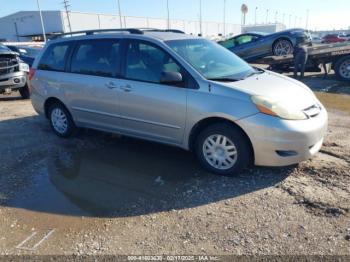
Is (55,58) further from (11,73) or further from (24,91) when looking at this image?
(24,91)

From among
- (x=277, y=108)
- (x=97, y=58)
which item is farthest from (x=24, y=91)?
(x=277, y=108)

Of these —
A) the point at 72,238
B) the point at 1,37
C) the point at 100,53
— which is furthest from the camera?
the point at 1,37

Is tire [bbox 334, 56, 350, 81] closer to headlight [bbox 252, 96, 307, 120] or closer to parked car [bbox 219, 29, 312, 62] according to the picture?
parked car [bbox 219, 29, 312, 62]

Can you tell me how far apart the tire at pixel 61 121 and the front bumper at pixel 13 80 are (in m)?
4.29

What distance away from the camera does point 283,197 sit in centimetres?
391

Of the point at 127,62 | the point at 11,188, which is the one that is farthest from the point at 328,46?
the point at 11,188

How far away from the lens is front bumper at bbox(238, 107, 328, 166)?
401cm

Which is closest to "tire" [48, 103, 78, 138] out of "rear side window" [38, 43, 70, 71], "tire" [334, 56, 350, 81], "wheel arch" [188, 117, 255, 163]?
"rear side window" [38, 43, 70, 71]

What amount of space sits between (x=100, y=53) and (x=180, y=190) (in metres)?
2.57

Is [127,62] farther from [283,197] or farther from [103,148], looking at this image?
[283,197]

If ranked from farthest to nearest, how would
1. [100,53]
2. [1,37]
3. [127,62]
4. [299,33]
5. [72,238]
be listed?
1. [1,37]
2. [299,33]
3. [100,53]
4. [127,62]
5. [72,238]

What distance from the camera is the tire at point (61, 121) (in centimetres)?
615

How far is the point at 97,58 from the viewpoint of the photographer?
548cm

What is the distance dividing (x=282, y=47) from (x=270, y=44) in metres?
0.51
